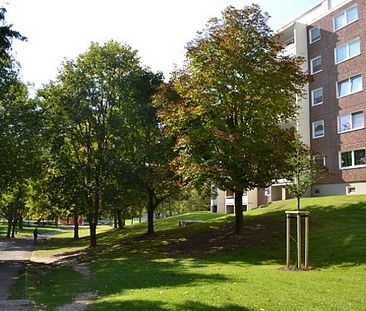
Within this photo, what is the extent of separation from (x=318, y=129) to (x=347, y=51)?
22.1 ft

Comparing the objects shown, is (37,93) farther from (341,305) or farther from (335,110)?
(341,305)

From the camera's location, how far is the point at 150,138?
32.7 metres

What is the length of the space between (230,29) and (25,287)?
16290 millimetres

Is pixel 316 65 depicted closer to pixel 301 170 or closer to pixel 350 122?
pixel 350 122

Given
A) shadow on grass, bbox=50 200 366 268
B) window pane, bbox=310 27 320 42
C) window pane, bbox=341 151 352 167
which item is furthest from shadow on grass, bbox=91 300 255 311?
window pane, bbox=310 27 320 42

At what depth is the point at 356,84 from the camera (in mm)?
37125

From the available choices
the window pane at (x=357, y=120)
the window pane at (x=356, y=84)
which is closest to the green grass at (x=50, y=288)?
the window pane at (x=357, y=120)

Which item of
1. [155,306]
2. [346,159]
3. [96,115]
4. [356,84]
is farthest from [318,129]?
[155,306]

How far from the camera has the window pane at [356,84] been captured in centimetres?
3671

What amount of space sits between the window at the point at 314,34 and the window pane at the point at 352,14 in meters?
3.67

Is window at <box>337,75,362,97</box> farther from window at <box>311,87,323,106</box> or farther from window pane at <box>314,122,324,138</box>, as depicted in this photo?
window pane at <box>314,122,324,138</box>

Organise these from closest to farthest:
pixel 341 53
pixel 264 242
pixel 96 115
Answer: pixel 264 242
pixel 96 115
pixel 341 53

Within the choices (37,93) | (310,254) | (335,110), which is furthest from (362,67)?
(37,93)

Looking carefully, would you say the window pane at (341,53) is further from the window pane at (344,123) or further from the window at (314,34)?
the window pane at (344,123)
